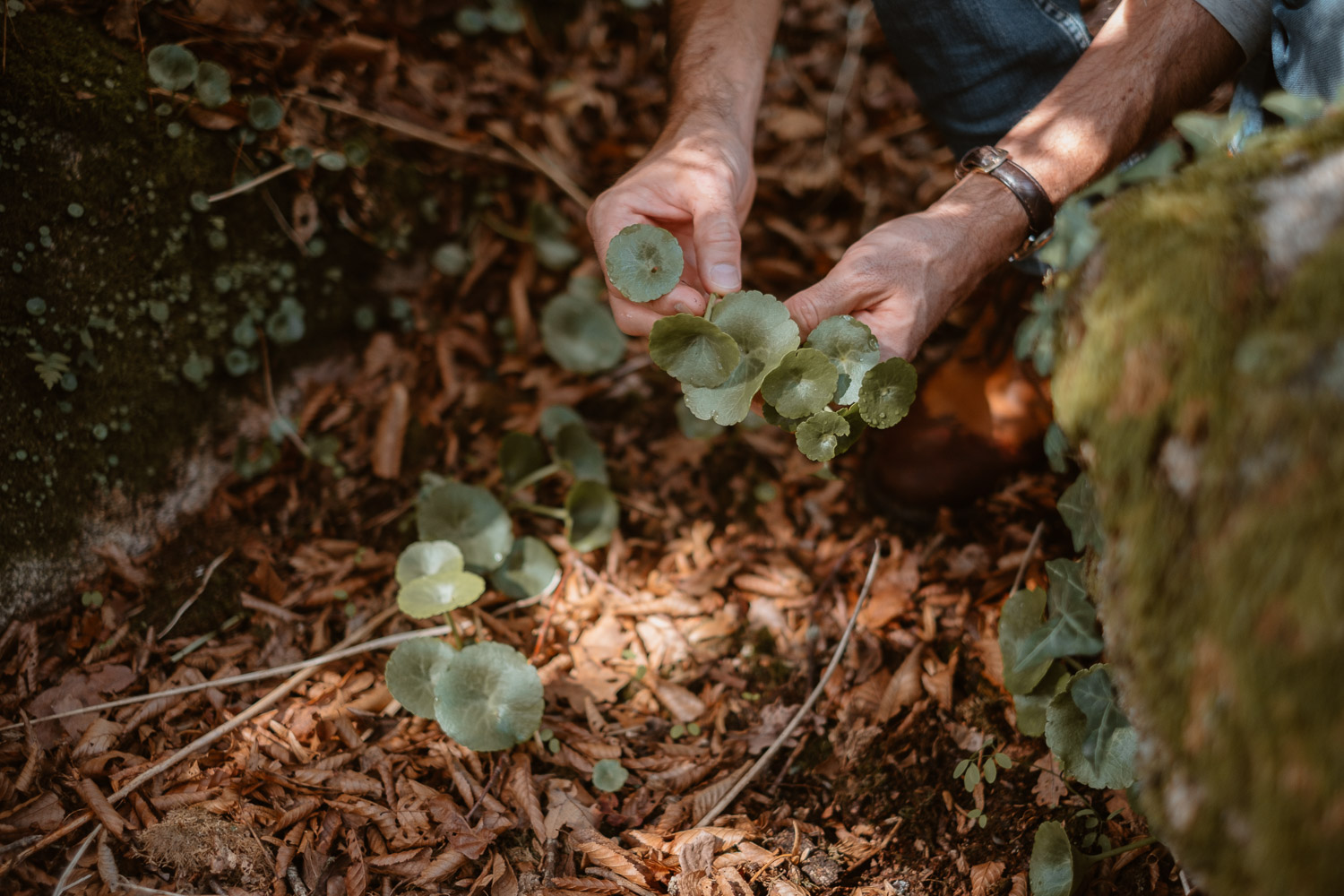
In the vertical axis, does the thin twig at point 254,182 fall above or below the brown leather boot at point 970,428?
above

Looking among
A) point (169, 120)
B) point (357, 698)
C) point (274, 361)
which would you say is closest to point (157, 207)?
point (169, 120)

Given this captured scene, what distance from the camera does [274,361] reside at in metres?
2.25

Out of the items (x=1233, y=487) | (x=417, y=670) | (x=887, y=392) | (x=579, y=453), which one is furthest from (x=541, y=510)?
(x=1233, y=487)

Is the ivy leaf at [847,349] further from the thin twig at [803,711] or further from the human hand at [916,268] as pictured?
the thin twig at [803,711]

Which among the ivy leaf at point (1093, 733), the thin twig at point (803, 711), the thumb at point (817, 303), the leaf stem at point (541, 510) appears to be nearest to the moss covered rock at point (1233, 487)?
the ivy leaf at point (1093, 733)

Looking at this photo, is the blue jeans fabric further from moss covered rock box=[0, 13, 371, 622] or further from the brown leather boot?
moss covered rock box=[0, 13, 371, 622]

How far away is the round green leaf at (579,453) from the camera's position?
86.1 inches

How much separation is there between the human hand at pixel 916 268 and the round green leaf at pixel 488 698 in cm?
98

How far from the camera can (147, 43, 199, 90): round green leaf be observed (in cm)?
189

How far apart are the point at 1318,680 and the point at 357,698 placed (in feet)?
5.91

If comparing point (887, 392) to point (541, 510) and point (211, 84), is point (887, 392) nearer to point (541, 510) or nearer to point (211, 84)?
point (541, 510)

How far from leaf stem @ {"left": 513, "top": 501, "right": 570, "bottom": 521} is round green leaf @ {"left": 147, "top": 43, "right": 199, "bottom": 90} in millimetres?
Answer: 1372

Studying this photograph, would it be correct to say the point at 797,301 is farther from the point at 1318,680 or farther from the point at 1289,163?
the point at 1318,680

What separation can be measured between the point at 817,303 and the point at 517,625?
113 cm
